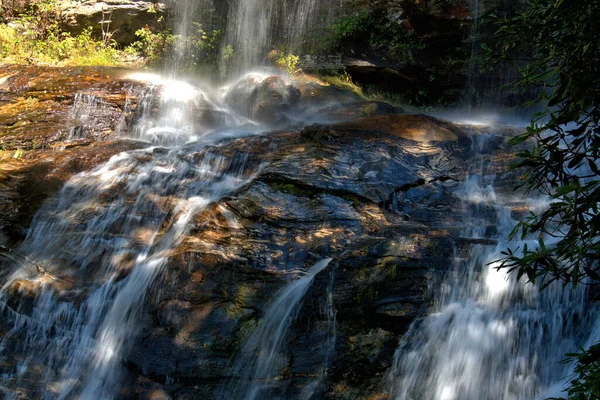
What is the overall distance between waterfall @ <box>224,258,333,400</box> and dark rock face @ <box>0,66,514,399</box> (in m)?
0.08

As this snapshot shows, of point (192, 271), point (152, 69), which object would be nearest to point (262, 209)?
point (192, 271)

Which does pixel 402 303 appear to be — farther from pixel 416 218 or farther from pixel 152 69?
pixel 152 69

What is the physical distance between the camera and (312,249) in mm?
5414

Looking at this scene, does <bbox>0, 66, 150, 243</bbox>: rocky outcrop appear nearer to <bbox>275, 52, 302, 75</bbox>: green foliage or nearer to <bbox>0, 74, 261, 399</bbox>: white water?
<bbox>0, 74, 261, 399</bbox>: white water

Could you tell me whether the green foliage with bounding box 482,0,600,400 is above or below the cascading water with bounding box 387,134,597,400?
above

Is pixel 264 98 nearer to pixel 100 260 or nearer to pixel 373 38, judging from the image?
pixel 373 38

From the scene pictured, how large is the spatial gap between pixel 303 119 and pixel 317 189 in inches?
161

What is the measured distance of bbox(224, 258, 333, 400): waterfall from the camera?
4562 mm

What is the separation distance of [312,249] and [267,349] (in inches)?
46.9

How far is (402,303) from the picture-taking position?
4.67 metres

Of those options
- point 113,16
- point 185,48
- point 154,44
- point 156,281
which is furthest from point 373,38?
point 156,281

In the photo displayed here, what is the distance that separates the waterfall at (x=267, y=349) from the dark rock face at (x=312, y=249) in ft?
0.26

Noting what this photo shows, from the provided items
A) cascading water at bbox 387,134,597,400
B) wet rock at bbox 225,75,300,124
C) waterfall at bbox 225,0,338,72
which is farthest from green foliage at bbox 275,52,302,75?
cascading water at bbox 387,134,597,400

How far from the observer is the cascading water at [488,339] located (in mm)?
3996
